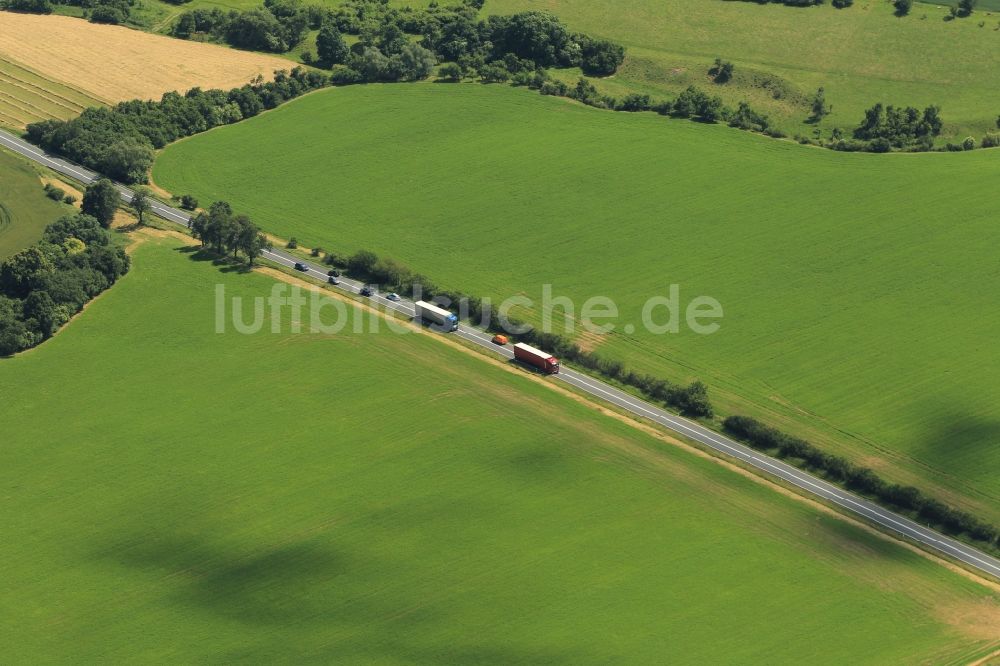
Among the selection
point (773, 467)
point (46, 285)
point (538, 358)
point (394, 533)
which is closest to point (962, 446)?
point (773, 467)

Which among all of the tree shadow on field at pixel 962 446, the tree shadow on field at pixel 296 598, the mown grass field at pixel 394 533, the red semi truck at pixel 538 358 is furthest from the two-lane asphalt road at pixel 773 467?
the tree shadow on field at pixel 296 598

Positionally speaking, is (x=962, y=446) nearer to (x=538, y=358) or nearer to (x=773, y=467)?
(x=773, y=467)

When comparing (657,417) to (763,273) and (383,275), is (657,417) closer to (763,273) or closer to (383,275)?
(763,273)

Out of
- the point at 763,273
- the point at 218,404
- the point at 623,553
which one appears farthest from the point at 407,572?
the point at 763,273

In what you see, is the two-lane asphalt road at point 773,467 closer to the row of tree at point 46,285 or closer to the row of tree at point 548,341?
the row of tree at point 548,341

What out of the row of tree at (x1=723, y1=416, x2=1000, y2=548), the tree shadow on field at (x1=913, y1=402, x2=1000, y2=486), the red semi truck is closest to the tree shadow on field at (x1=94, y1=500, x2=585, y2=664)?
the red semi truck
